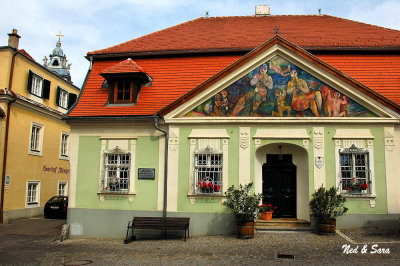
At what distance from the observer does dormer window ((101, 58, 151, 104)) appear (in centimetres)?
1434

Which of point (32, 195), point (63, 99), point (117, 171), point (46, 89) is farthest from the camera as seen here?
point (63, 99)

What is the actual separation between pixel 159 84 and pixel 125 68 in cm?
140

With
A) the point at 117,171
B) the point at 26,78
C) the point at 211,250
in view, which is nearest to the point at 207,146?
the point at 117,171

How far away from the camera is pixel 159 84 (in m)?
14.8

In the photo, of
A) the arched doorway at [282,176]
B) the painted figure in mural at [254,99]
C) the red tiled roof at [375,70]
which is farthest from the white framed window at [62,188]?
the red tiled roof at [375,70]

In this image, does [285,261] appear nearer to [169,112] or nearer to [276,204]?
[276,204]

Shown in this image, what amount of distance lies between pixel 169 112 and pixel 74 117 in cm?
355

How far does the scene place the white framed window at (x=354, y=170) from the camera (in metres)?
12.6

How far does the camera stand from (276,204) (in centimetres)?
1398

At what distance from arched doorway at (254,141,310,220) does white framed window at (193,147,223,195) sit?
1.40 m

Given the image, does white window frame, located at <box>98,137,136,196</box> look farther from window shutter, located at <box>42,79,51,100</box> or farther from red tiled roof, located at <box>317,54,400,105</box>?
window shutter, located at <box>42,79,51,100</box>

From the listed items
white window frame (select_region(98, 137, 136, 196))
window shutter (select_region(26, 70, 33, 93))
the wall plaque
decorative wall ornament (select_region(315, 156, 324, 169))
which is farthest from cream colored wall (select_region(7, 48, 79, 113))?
decorative wall ornament (select_region(315, 156, 324, 169))

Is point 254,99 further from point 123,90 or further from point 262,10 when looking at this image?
point 262,10

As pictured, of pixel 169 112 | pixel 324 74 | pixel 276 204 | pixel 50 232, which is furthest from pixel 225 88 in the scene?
pixel 50 232
